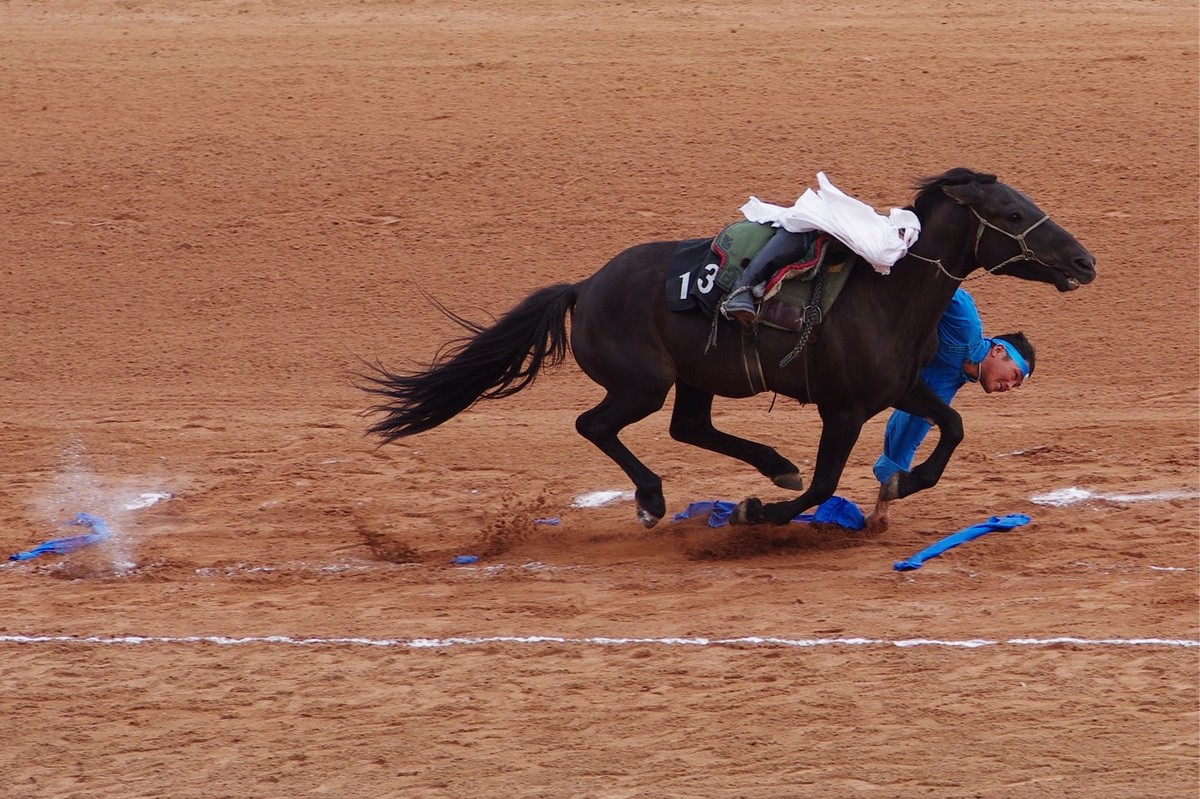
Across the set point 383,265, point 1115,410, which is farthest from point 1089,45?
point 383,265

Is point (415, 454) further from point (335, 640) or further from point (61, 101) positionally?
point (61, 101)

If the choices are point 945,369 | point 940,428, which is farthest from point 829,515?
point 945,369

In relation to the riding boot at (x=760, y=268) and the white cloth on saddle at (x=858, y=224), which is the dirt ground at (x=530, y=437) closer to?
the riding boot at (x=760, y=268)

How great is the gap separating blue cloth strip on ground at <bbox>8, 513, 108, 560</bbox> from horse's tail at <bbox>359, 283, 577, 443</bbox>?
1.75m

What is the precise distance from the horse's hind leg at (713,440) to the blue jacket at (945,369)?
0.56m

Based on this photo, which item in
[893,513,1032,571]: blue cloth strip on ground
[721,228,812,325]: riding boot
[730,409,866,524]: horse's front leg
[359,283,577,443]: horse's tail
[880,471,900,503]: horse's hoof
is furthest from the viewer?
[359,283,577,443]: horse's tail

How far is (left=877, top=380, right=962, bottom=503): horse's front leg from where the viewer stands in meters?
7.84

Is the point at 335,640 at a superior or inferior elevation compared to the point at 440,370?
inferior

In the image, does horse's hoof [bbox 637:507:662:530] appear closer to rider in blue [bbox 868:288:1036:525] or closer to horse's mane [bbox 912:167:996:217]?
rider in blue [bbox 868:288:1036:525]

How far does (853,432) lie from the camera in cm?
763

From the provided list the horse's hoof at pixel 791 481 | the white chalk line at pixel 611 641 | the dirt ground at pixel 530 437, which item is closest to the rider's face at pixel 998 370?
the dirt ground at pixel 530 437

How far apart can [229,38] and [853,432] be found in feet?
35.3

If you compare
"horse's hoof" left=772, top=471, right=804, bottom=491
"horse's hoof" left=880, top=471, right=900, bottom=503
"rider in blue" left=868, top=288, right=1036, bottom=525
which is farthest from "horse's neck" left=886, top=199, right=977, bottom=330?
"horse's hoof" left=772, top=471, right=804, bottom=491

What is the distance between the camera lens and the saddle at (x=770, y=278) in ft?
24.4
